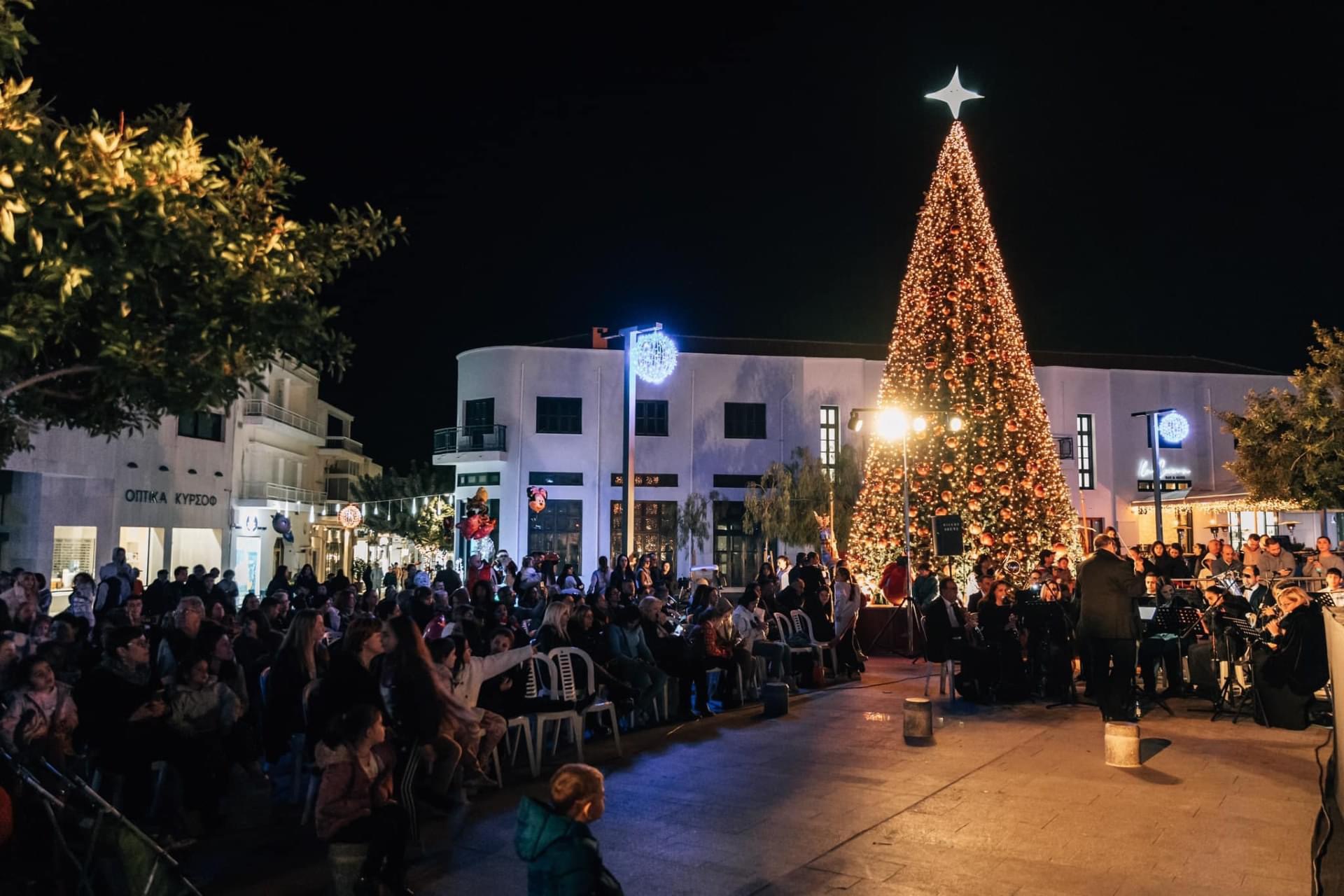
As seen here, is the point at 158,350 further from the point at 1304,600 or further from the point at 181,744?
the point at 1304,600

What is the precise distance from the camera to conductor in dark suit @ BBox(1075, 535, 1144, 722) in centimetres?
933

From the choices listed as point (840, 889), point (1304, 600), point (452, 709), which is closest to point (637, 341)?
point (1304, 600)

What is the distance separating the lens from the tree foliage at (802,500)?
99.1 feet

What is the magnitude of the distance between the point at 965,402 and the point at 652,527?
15704mm

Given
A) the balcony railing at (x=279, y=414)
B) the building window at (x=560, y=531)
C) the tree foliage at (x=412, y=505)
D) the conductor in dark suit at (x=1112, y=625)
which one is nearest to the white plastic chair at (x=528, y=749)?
the conductor in dark suit at (x=1112, y=625)

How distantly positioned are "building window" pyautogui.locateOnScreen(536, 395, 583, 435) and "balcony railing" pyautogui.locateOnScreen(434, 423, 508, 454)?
1219 millimetres

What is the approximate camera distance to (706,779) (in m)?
7.31

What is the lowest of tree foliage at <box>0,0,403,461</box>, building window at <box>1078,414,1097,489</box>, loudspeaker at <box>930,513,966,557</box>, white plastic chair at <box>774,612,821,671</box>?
white plastic chair at <box>774,612,821,671</box>

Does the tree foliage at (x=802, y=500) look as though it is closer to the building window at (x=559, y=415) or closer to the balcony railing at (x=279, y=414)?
the building window at (x=559, y=415)

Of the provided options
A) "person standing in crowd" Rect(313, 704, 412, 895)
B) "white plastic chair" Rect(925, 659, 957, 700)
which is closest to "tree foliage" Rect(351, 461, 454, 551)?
"white plastic chair" Rect(925, 659, 957, 700)

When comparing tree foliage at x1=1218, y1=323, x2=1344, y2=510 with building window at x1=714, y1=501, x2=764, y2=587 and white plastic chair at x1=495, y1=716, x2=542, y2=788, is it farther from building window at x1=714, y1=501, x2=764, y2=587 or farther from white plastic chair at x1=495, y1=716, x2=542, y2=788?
white plastic chair at x1=495, y1=716, x2=542, y2=788

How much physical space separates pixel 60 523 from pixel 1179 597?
22348mm

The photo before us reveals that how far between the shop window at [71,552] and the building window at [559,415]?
13238 mm

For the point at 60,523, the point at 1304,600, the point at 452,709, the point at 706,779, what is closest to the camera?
the point at 452,709
